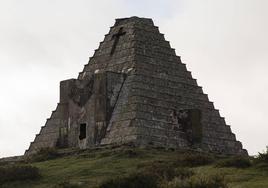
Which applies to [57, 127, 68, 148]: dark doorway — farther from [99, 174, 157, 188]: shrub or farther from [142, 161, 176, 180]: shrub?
[99, 174, 157, 188]: shrub

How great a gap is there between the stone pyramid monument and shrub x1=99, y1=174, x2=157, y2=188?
1244 cm

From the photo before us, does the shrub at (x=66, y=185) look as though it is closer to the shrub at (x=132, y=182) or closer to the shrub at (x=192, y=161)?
the shrub at (x=132, y=182)

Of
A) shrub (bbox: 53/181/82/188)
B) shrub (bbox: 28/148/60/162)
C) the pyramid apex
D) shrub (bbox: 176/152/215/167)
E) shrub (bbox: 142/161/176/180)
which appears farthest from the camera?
the pyramid apex

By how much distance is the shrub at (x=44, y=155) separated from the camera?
49438mm

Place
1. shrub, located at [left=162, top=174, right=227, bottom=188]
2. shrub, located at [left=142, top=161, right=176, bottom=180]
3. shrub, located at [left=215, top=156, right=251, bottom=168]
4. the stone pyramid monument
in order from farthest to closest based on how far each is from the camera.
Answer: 1. the stone pyramid monument
2. shrub, located at [left=215, top=156, right=251, bottom=168]
3. shrub, located at [left=142, top=161, right=176, bottom=180]
4. shrub, located at [left=162, top=174, right=227, bottom=188]

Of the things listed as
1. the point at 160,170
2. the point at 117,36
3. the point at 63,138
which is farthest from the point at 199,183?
the point at 117,36

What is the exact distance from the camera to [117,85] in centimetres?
5216

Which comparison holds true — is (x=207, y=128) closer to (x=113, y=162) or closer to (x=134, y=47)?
(x=134, y=47)

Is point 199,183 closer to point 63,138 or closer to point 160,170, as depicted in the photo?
point 160,170

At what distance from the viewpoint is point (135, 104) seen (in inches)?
1969

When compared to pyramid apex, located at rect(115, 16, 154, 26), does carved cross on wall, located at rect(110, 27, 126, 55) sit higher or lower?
lower

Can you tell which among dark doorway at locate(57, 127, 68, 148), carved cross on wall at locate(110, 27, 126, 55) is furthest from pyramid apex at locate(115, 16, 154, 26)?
dark doorway at locate(57, 127, 68, 148)

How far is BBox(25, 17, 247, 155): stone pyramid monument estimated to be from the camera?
49688 mm

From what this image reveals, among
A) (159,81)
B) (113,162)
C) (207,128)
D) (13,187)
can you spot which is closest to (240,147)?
(207,128)
